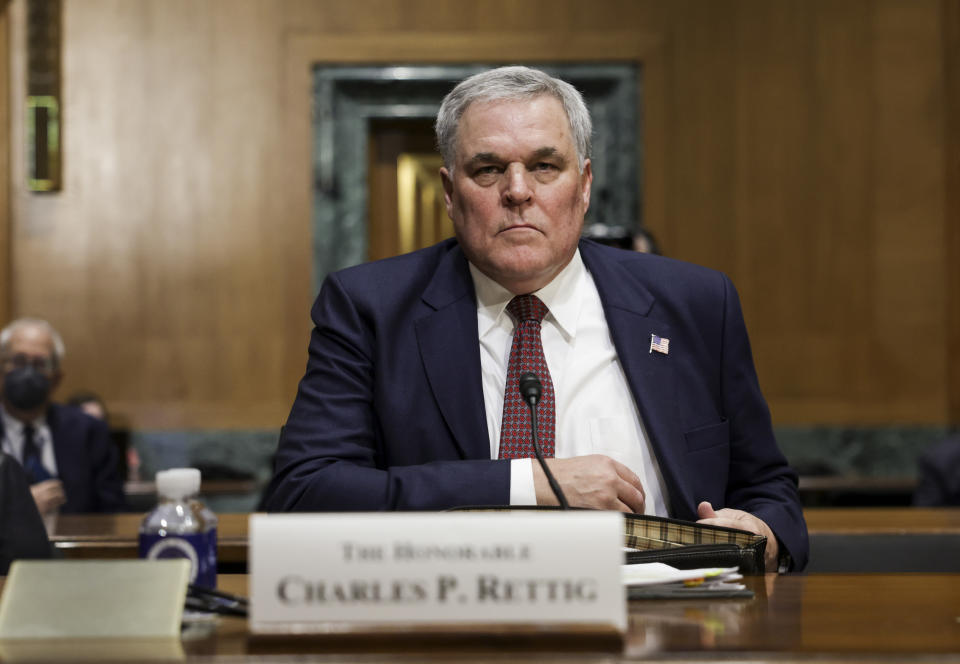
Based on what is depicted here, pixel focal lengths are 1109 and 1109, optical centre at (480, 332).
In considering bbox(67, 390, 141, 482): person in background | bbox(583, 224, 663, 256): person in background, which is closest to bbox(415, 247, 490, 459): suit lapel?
bbox(583, 224, 663, 256): person in background

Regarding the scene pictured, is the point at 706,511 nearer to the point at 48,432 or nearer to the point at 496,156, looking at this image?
the point at 496,156

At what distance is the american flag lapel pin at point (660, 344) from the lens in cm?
200

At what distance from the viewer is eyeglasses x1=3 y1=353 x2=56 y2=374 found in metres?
4.55

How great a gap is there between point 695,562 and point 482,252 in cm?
74

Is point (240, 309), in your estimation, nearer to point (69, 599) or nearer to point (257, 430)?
point (257, 430)

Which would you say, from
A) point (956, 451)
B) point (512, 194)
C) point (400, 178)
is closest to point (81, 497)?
point (400, 178)

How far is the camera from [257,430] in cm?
591

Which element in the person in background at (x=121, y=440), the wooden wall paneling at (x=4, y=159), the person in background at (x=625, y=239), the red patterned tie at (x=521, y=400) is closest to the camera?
the red patterned tie at (x=521, y=400)

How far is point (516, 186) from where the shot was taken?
1.92 meters

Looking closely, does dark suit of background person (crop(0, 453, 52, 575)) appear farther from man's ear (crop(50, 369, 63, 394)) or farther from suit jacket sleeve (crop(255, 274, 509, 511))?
man's ear (crop(50, 369, 63, 394))

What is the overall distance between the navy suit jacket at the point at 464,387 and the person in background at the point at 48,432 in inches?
103

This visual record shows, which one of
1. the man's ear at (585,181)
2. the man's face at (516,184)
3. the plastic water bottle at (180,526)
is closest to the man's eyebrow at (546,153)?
the man's face at (516,184)

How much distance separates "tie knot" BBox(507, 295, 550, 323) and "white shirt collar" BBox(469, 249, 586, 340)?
0.04 ft

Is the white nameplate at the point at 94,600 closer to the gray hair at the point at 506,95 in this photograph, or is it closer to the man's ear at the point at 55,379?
the gray hair at the point at 506,95
